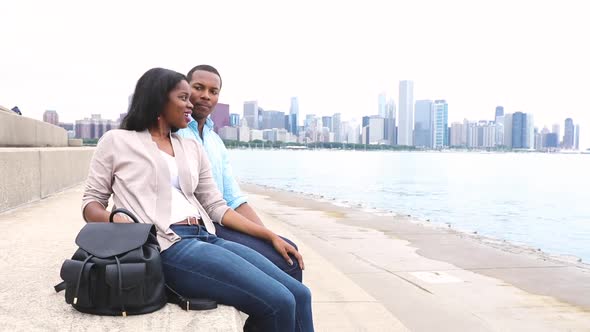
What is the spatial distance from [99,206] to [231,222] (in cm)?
74

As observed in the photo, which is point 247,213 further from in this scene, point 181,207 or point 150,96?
point 150,96

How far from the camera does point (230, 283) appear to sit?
2564 millimetres

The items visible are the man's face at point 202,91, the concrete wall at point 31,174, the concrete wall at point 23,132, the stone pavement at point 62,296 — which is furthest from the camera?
the concrete wall at point 23,132

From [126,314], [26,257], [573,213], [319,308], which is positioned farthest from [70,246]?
[573,213]

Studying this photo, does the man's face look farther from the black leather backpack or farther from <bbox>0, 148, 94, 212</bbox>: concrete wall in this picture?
<bbox>0, 148, 94, 212</bbox>: concrete wall

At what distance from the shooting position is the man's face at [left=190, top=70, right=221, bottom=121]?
370 cm

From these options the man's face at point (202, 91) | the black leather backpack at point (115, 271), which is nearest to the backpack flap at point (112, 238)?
the black leather backpack at point (115, 271)

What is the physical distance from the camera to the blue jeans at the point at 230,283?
2547 mm

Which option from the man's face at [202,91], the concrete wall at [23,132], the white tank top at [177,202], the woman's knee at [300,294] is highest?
the man's face at [202,91]

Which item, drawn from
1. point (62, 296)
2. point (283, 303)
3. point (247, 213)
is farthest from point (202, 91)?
point (283, 303)

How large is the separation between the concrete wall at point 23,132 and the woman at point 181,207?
554 cm

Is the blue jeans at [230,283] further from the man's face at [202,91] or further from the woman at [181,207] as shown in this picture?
the man's face at [202,91]

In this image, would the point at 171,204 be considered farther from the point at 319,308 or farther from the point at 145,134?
the point at 319,308

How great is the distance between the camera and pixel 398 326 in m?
4.38
